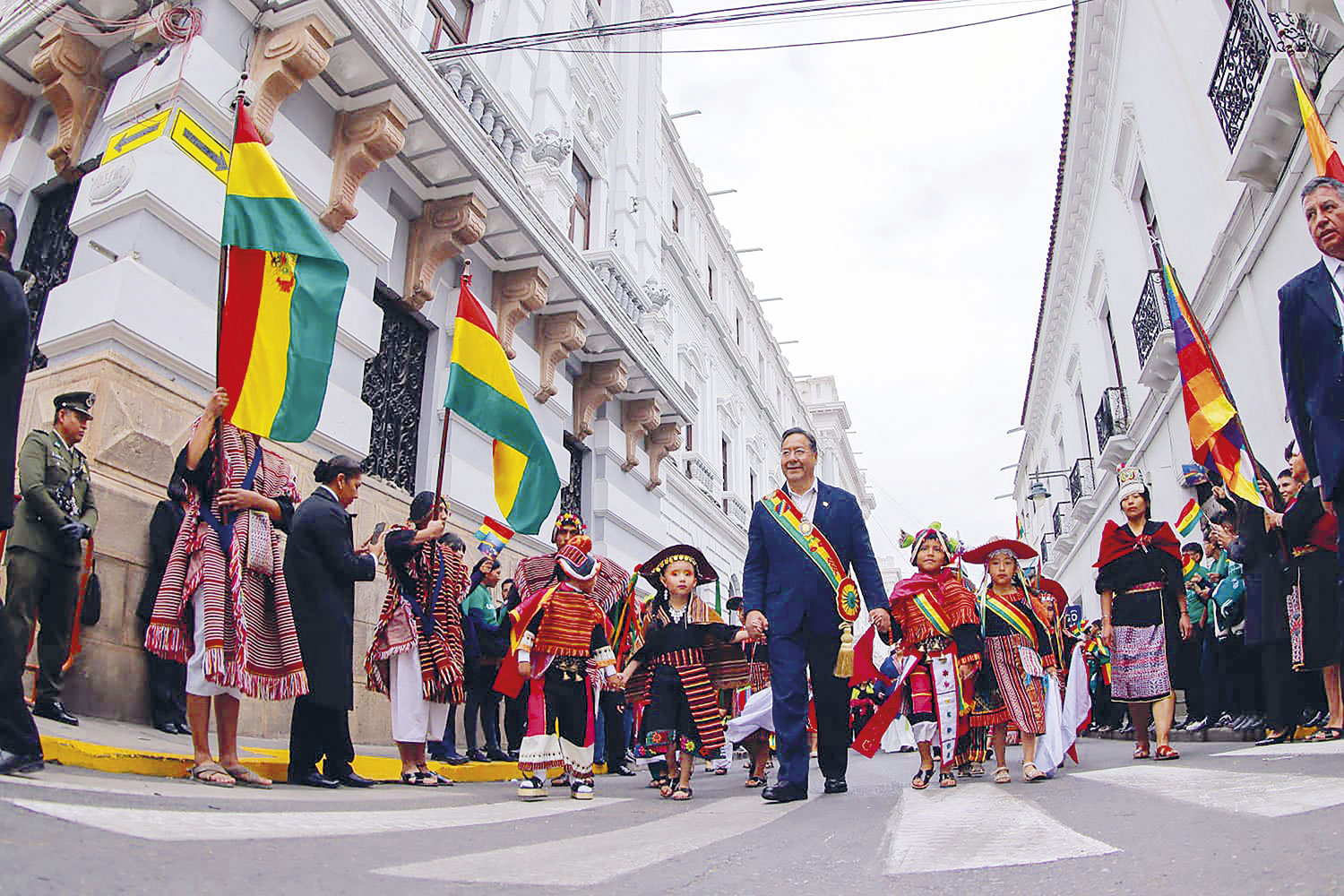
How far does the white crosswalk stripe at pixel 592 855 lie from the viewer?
2146mm

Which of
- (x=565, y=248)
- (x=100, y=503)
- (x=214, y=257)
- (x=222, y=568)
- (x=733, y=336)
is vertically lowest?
(x=222, y=568)

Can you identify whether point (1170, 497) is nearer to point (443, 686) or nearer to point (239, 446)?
point (443, 686)

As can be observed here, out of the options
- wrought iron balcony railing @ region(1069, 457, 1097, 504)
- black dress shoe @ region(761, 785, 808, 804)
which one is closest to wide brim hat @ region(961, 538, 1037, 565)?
black dress shoe @ region(761, 785, 808, 804)

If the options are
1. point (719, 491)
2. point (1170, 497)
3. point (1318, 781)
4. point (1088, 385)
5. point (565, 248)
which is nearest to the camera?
point (1318, 781)

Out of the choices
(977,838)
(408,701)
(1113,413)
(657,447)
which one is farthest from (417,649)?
(1113,413)

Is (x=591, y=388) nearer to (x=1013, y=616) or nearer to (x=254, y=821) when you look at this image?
(x=1013, y=616)

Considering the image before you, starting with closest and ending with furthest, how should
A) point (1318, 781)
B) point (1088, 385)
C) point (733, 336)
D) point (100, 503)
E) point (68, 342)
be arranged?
point (1318, 781) < point (100, 503) < point (68, 342) < point (1088, 385) < point (733, 336)

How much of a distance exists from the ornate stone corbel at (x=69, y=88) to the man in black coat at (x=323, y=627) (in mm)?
5515

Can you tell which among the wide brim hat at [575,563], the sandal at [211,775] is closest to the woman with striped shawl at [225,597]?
the sandal at [211,775]

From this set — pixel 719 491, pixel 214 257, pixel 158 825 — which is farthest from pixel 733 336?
pixel 158 825

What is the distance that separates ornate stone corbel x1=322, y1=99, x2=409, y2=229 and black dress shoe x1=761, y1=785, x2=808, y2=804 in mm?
6741

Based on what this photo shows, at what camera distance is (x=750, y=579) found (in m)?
5.25

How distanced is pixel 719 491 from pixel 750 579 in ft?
62.9

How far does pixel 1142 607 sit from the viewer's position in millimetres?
6656
